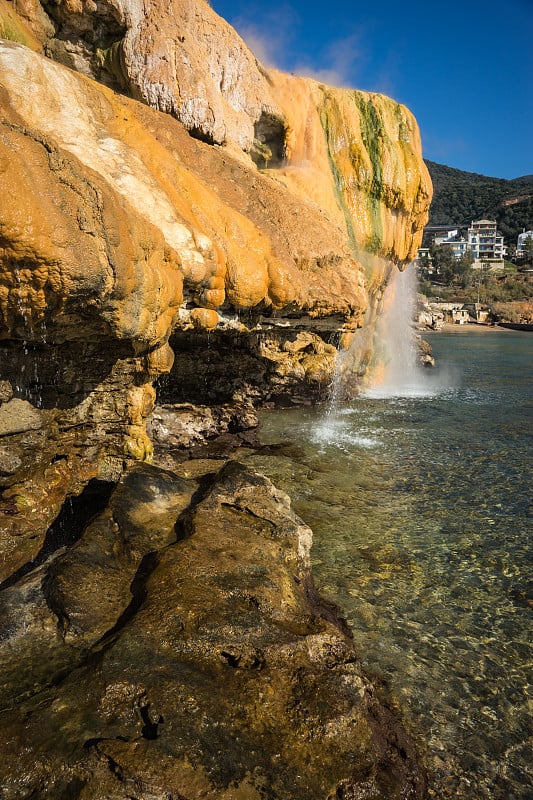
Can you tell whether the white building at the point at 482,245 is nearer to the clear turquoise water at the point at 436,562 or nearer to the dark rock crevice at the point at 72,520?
the clear turquoise water at the point at 436,562

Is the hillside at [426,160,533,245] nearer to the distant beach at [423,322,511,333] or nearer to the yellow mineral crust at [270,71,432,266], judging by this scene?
the distant beach at [423,322,511,333]

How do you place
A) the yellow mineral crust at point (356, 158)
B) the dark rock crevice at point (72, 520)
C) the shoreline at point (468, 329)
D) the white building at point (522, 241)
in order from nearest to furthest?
the dark rock crevice at point (72, 520) < the yellow mineral crust at point (356, 158) < the shoreline at point (468, 329) < the white building at point (522, 241)

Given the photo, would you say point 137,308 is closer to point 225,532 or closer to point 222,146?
point 225,532

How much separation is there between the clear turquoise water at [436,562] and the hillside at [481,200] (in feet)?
419

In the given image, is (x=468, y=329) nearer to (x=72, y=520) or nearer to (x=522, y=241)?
(x=72, y=520)

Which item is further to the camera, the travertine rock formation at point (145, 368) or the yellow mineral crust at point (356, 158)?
the yellow mineral crust at point (356, 158)

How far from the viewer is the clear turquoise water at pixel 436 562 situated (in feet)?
13.1

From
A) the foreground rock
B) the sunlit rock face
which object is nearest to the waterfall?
the sunlit rock face

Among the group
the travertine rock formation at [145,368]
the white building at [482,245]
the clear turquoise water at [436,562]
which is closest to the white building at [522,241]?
the white building at [482,245]

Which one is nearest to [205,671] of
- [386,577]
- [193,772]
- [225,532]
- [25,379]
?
[193,772]

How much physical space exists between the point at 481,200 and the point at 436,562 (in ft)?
526

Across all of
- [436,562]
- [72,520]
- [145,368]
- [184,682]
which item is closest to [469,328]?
[436,562]

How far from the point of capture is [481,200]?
468ft

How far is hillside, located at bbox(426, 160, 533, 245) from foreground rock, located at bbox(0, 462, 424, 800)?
135992mm
